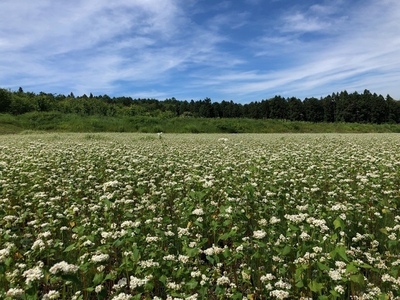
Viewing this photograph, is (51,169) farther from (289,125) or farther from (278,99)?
(278,99)

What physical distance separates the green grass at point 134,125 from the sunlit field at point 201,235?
113 ft

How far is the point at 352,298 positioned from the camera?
12.4 feet

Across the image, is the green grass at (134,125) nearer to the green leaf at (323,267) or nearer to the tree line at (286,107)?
the tree line at (286,107)

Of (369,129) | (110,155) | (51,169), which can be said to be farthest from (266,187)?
(369,129)

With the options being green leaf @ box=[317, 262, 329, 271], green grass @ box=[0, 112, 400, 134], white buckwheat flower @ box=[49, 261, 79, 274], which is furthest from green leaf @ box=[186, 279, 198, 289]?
green grass @ box=[0, 112, 400, 134]

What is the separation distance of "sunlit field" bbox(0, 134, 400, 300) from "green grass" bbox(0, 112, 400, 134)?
34.5 m

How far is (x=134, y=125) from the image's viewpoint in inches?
1805

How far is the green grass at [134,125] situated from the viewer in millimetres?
42406

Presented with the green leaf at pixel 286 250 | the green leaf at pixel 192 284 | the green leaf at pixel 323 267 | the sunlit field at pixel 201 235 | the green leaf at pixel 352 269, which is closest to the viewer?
the green leaf at pixel 352 269

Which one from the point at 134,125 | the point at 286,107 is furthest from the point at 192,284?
the point at 286,107

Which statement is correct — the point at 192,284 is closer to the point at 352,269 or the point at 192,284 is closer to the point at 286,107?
the point at 352,269

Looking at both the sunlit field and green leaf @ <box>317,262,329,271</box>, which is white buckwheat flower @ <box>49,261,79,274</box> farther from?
green leaf @ <box>317,262,329,271</box>

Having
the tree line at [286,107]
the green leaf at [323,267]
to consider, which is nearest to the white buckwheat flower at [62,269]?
the green leaf at [323,267]

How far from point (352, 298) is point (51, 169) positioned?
8086mm
